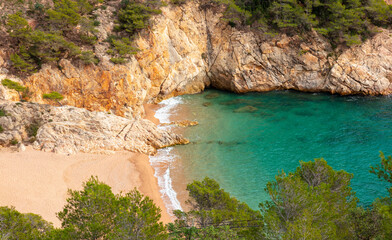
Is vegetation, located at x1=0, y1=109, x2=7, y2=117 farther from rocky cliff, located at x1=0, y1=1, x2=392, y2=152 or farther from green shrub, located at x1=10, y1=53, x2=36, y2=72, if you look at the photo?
rocky cliff, located at x1=0, y1=1, x2=392, y2=152

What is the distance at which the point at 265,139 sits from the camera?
29406mm

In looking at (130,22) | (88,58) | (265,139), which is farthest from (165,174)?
(130,22)

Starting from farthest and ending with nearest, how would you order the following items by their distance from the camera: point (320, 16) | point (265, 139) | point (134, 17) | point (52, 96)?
1. point (320, 16)
2. point (134, 17)
3. point (265, 139)
4. point (52, 96)

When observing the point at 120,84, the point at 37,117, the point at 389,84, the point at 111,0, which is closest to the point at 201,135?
the point at 120,84

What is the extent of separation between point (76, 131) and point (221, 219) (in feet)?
61.4

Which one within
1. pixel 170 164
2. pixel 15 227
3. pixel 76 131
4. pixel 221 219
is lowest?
pixel 170 164

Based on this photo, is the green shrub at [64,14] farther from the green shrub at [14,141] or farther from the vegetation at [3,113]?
the green shrub at [14,141]

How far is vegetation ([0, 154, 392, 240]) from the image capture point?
36.0ft

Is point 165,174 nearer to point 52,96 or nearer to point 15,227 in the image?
point 15,227

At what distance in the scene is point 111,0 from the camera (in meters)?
39.2

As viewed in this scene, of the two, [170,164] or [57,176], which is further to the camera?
[170,164]

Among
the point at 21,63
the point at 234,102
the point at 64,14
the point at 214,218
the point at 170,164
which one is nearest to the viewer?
the point at 214,218

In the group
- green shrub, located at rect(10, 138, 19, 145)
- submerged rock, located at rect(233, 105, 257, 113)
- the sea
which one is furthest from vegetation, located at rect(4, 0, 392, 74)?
submerged rock, located at rect(233, 105, 257, 113)

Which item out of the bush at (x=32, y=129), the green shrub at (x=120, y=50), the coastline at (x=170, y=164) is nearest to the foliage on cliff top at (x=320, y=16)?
the green shrub at (x=120, y=50)
